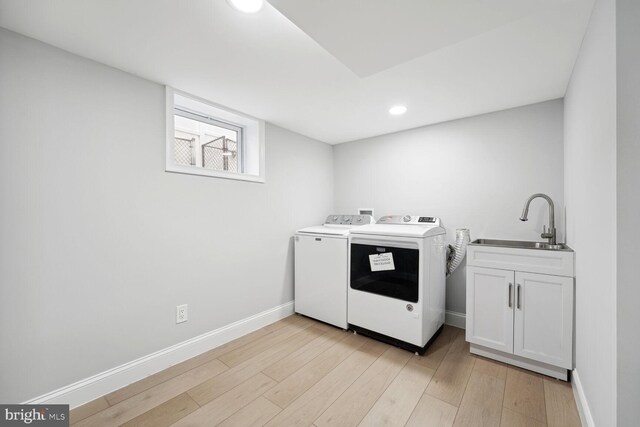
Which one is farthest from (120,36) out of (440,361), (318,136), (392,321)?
(440,361)

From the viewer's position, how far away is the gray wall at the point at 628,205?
85 cm

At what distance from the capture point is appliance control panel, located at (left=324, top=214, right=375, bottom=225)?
9.23 ft

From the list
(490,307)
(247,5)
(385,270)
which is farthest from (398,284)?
(247,5)

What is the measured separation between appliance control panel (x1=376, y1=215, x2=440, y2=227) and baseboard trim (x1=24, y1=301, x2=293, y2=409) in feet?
5.16

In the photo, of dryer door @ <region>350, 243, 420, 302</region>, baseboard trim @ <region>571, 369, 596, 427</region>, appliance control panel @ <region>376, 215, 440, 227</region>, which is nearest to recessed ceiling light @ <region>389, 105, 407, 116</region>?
appliance control panel @ <region>376, 215, 440, 227</region>

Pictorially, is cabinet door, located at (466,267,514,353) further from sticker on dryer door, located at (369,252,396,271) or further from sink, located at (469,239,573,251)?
sticker on dryer door, located at (369,252,396,271)

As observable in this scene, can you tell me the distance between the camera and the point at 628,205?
866mm

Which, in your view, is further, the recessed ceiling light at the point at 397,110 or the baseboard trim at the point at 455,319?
the baseboard trim at the point at 455,319

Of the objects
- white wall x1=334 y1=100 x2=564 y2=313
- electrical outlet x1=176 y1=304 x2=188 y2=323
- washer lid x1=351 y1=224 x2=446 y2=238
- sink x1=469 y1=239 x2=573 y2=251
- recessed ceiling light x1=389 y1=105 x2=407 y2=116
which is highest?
recessed ceiling light x1=389 y1=105 x2=407 y2=116

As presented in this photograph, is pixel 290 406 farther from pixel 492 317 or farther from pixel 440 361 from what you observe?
pixel 492 317

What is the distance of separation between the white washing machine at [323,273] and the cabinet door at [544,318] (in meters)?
1.30

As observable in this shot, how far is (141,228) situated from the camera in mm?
1738

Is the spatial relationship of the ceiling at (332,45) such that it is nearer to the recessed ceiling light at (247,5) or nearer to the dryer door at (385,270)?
the recessed ceiling light at (247,5)

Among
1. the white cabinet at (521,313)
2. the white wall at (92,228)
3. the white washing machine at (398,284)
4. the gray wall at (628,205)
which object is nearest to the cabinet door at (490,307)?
the white cabinet at (521,313)
